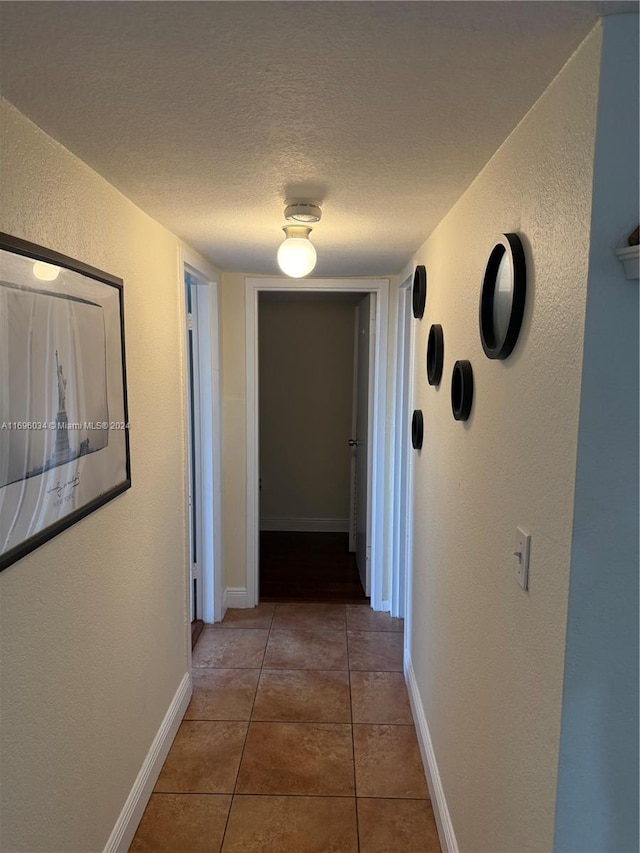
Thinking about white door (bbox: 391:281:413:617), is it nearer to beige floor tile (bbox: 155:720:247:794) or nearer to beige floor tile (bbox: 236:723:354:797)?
beige floor tile (bbox: 236:723:354:797)

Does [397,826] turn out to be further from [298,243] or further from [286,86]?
[286,86]

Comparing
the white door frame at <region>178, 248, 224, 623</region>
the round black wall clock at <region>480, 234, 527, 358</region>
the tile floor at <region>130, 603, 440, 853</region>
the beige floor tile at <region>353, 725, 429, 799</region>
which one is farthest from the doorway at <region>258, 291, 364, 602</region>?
the round black wall clock at <region>480, 234, 527, 358</region>

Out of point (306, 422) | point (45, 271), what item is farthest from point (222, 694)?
point (306, 422)

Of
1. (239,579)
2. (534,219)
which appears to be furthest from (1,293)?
(239,579)

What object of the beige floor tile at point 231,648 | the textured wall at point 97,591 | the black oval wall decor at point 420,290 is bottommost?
the beige floor tile at point 231,648

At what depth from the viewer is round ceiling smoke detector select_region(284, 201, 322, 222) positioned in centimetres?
170

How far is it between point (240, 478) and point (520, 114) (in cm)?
273

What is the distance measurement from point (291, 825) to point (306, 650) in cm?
113

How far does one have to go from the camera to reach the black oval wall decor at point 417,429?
239 cm

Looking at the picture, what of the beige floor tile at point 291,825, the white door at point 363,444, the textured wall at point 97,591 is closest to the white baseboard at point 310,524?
the white door at point 363,444

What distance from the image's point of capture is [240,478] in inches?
137

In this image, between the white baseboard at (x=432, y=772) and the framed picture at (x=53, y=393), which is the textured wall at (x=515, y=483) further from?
the framed picture at (x=53, y=393)

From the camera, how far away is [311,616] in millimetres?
3428

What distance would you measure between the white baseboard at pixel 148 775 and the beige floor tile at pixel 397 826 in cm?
75
